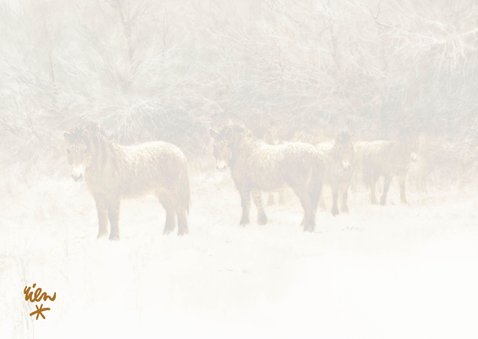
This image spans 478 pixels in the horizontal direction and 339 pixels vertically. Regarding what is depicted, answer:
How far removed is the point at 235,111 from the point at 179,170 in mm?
2383

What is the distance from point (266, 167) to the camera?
404 inches

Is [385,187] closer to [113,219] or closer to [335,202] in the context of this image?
[335,202]

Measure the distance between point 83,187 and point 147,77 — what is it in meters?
2.15

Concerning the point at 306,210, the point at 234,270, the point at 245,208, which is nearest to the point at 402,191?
the point at 306,210

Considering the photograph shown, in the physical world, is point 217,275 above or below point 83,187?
below

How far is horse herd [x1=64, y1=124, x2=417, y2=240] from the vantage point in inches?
374

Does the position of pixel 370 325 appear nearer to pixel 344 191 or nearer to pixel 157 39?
pixel 344 191

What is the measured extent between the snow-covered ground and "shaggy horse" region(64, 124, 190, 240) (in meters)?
0.39

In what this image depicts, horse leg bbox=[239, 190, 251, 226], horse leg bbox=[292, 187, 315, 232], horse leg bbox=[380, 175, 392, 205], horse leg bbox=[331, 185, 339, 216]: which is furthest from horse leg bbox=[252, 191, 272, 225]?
horse leg bbox=[380, 175, 392, 205]

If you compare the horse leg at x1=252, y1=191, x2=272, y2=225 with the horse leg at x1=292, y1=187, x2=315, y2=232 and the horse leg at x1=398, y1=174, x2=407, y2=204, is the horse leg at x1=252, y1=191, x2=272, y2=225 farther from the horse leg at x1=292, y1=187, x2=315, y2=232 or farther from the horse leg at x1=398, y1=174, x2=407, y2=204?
the horse leg at x1=398, y1=174, x2=407, y2=204

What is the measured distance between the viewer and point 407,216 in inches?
433

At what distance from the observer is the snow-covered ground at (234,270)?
23.1 ft

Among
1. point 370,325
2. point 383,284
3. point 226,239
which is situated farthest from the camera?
point 226,239

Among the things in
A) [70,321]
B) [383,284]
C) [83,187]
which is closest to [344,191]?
[383,284]
